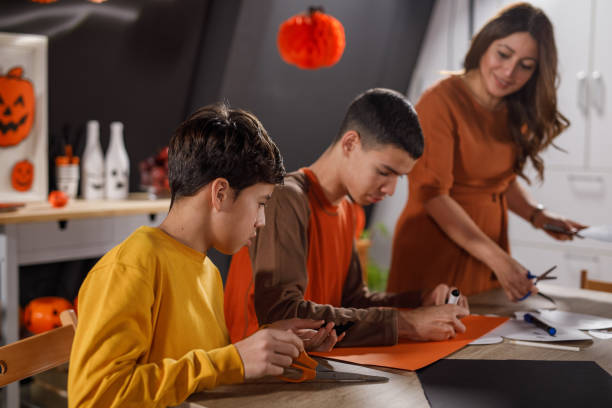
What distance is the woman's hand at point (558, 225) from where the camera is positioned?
5.85ft

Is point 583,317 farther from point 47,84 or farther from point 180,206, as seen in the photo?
point 47,84

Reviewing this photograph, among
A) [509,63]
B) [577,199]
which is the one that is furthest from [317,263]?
[577,199]

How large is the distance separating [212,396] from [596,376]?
61 cm

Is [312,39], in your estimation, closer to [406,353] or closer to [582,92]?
[582,92]

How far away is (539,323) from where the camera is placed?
1313 millimetres

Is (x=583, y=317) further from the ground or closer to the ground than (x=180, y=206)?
closer to the ground

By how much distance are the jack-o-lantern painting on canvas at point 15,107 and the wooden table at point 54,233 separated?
29 cm

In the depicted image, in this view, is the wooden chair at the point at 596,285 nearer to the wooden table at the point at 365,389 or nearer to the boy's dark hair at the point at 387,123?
the wooden table at the point at 365,389

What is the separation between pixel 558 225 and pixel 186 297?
126 centimetres

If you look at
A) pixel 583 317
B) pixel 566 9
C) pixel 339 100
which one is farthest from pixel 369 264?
pixel 583 317

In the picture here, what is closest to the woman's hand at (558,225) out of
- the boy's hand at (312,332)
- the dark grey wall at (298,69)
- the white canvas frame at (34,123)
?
the boy's hand at (312,332)

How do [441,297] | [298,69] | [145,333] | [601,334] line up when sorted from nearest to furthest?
1. [145,333]
2. [601,334]
3. [441,297]
4. [298,69]

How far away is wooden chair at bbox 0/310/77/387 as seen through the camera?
100 cm

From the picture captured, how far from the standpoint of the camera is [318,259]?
4.55 ft
